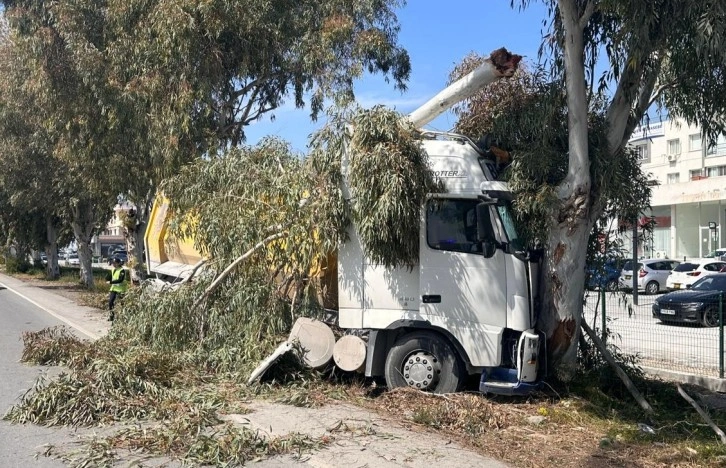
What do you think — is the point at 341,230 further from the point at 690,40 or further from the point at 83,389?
the point at 690,40

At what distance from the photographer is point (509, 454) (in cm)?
639

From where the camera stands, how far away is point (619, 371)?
332 inches

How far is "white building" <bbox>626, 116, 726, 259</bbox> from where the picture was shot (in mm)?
43656

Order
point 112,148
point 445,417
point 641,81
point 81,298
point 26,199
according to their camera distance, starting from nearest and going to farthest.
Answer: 1. point 445,417
2. point 641,81
3. point 112,148
4. point 81,298
5. point 26,199

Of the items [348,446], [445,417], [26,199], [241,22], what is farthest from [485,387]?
[26,199]

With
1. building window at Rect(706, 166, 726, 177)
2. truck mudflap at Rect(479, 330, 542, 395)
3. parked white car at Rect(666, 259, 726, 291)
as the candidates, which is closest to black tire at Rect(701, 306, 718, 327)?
truck mudflap at Rect(479, 330, 542, 395)

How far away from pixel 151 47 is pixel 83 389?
9944 mm

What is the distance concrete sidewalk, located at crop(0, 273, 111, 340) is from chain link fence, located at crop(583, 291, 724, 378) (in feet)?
33.2

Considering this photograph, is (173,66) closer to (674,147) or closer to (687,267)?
(687,267)

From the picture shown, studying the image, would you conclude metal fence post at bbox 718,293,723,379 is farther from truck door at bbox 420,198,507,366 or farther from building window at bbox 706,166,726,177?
building window at bbox 706,166,726,177

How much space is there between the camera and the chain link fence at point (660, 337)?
10102 millimetres

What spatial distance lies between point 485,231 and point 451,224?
45 cm

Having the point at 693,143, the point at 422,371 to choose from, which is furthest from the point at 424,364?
the point at 693,143

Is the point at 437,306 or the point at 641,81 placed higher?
the point at 641,81
